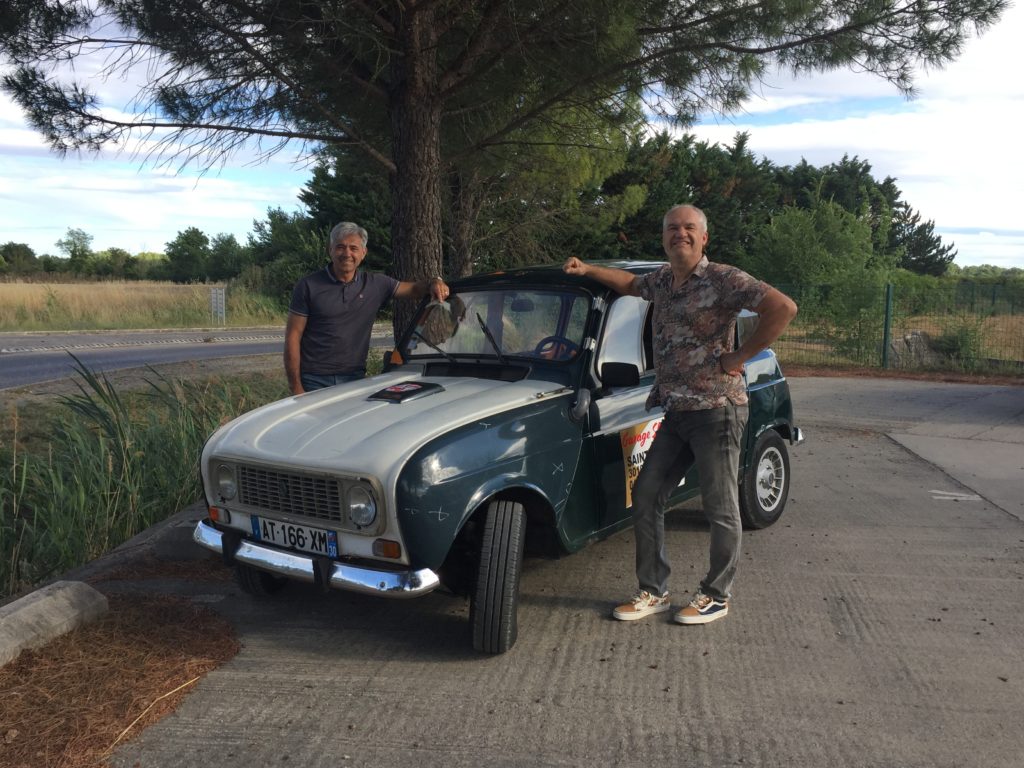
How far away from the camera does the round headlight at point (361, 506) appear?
367cm

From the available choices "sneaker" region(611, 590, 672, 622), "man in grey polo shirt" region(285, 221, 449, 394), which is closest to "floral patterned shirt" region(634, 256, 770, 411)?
"sneaker" region(611, 590, 672, 622)

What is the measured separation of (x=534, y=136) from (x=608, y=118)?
1.06 metres

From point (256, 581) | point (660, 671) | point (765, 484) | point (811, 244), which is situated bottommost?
point (660, 671)

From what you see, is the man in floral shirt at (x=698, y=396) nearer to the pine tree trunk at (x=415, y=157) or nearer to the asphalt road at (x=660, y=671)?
the asphalt road at (x=660, y=671)

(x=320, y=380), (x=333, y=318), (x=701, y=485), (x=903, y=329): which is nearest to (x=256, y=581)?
(x=320, y=380)

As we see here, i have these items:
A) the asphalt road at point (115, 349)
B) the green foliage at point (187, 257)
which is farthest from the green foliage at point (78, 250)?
the asphalt road at point (115, 349)

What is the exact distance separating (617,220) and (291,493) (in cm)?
2150

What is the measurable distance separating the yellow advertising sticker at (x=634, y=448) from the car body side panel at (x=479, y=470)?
0.42 meters

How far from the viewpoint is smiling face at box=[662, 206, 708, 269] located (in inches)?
164

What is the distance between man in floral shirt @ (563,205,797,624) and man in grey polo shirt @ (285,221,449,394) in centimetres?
186

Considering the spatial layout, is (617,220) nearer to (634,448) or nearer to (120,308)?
(120,308)

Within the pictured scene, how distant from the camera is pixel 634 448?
15.7 ft

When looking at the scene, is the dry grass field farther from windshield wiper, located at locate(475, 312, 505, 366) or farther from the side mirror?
the side mirror

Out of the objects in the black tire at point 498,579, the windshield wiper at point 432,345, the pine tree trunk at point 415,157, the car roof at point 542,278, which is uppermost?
the pine tree trunk at point 415,157
